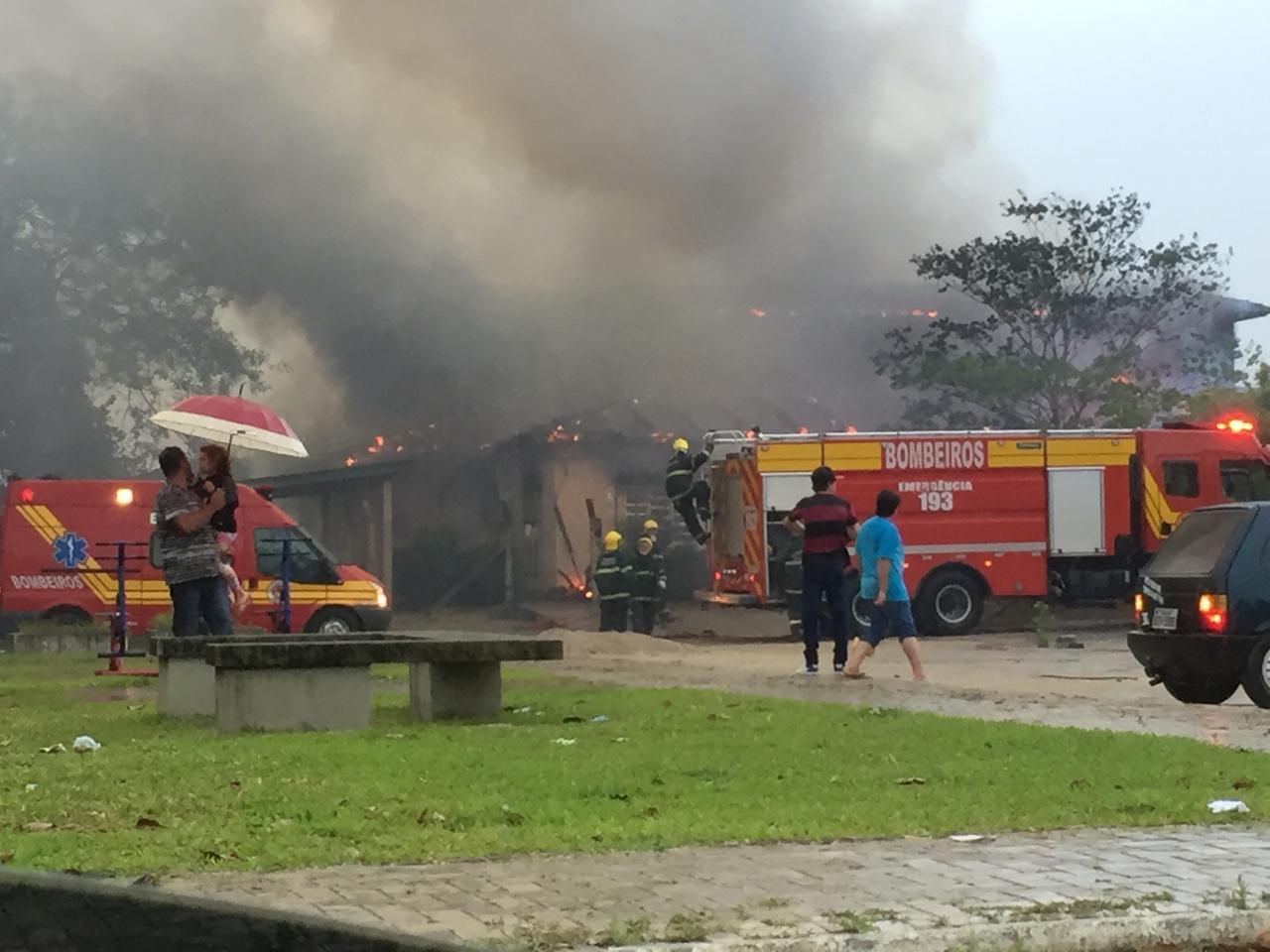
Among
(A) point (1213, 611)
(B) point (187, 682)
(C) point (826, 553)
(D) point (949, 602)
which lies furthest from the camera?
(D) point (949, 602)

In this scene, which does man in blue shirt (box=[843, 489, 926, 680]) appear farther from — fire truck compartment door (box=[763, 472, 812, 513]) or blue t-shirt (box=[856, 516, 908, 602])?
fire truck compartment door (box=[763, 472, 812, 513])

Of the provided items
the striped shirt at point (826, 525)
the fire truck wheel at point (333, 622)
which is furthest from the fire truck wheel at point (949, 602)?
the striped shirt at point (826, 525)

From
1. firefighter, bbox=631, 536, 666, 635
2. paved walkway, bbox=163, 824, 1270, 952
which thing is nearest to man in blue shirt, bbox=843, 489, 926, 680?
paved walkway, bbox=163, 824, 1270, 952

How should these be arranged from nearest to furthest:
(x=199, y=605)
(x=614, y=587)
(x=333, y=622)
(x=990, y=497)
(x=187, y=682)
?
(x=187, y=682) → (x=199, y=605) → (x=333, y=622) → (x=614, y=587) → (x=990, y=497)

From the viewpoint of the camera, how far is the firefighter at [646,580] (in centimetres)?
2209

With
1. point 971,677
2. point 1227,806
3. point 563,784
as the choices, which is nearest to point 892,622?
point 971,677

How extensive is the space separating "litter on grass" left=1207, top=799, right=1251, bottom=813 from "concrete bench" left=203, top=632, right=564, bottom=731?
393cm

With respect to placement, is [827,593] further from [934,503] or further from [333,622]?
[934,503]

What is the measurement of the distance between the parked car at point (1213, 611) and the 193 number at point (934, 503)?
10.8m

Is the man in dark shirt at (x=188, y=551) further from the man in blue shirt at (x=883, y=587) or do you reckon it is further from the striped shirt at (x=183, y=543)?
the man in blue shirt at (x=883, y=587)

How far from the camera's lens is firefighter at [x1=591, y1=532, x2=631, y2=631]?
2177 cm

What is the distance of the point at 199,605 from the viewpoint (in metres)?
11.1

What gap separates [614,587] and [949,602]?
4.33 meters

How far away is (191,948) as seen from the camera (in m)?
1.40
